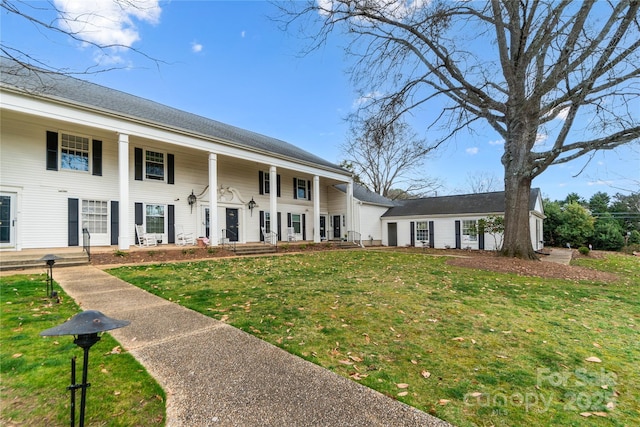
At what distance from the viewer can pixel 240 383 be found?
2.48 m

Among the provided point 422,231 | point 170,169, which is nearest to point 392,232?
point 422,231

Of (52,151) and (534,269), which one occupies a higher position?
(52,151)

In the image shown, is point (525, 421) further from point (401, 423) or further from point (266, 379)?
point (266, 379)

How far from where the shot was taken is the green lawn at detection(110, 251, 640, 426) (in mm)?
2326

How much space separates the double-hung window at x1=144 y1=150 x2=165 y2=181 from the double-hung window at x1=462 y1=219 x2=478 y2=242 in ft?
61.4

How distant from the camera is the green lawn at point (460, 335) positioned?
2.33m

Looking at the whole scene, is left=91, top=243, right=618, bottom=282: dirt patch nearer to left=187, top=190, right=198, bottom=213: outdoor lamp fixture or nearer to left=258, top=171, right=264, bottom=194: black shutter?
left=187, top=190, right=198, bottom=213: outdoor lamp fixture

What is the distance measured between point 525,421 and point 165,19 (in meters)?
6.50

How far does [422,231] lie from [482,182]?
81.7ft

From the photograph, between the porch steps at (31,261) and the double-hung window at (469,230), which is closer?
the porch steps at (31,261)

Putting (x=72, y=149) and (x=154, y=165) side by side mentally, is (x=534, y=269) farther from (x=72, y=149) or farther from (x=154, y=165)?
(x=72, y=149)

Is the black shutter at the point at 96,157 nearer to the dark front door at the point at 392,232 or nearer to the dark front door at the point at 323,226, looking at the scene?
the dark front door at the point at 323,226

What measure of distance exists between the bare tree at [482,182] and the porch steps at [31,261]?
142 ft

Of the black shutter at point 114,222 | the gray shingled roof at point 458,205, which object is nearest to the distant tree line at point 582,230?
the gray shingled roof at point 458,205
